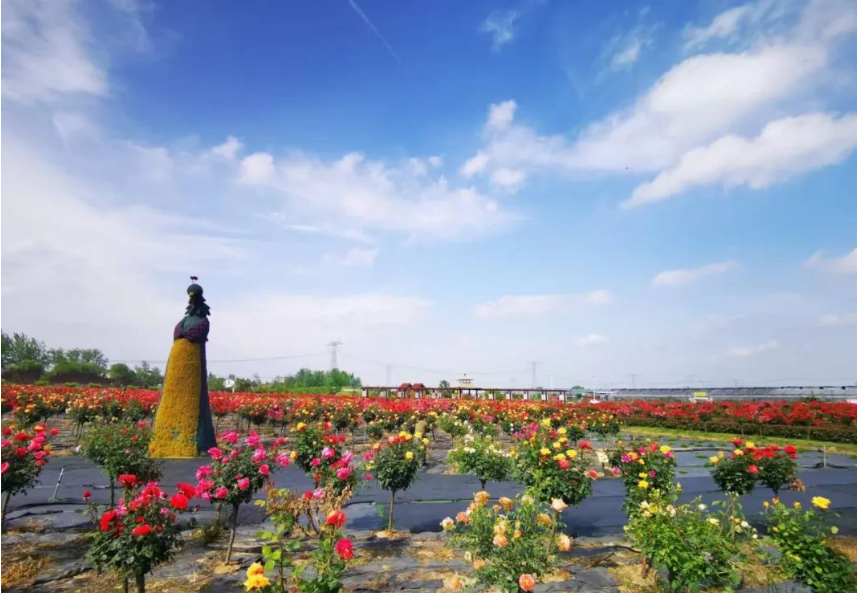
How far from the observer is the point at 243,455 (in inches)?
267

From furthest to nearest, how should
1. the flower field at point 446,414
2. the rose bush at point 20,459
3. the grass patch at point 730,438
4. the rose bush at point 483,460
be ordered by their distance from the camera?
the grass patch at point 730,438
the flower field at point 446,414
the rose bush at point 483,460
the rose bush at point 20,459

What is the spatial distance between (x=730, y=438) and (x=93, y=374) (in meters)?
58.7

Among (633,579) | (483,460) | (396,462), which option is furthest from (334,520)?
(483,460)

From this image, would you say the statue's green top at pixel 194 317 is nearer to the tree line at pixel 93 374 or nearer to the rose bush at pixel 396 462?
the rose bush at pixel 396 462

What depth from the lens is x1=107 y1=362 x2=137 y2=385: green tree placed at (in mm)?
56156

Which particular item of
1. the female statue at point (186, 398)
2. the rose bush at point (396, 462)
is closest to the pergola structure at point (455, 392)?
the female statue at point (186, 398)

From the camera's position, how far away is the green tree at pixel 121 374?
56156 millimetres

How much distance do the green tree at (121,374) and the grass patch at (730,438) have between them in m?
55.6

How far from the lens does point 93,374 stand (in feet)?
170

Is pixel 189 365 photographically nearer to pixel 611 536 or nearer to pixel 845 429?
pixel 611 536

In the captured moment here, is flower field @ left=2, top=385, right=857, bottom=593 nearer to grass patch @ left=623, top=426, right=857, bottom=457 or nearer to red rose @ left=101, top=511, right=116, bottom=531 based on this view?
red rose @ left=101, top=511, right=116, bottom=531

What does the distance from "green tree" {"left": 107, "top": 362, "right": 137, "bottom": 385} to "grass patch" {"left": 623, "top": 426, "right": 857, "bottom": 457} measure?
2188 inches

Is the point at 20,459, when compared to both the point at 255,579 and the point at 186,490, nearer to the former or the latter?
the point at 186,490

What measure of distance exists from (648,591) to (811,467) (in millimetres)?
13919
